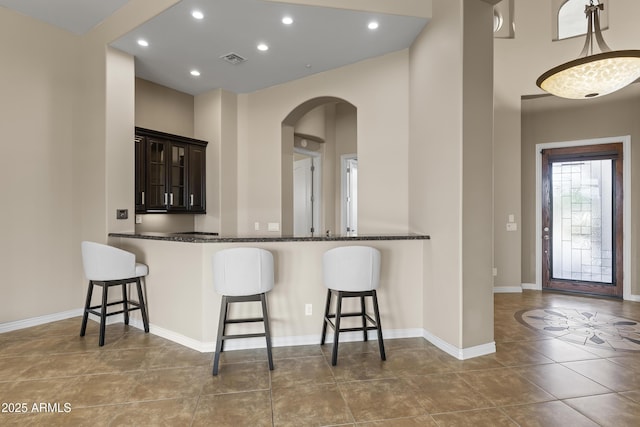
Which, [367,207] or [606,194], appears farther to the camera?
[606,194]

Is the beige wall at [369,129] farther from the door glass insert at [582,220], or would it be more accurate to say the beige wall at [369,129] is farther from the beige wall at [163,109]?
the door glass insert at [582,220]

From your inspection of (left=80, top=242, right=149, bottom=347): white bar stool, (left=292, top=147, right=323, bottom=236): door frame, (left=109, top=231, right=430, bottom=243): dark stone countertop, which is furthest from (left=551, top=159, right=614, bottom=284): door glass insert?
(left=80, top=242, right=149, bottom=347): white bar stool

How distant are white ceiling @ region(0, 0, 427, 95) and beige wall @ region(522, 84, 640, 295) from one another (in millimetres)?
3100

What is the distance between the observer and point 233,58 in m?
3.97

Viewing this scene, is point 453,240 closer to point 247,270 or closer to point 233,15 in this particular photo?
point 247,270

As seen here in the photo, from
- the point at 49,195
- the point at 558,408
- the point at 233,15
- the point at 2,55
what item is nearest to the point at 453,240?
the point at 558,408

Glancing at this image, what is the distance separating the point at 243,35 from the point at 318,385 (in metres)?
3.33

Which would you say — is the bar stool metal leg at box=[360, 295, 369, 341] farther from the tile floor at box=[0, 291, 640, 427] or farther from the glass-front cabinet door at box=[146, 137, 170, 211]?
the glass-front cabinet door at box=[146, 137, 170, 211]

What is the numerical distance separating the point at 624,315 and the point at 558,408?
9.41 feet

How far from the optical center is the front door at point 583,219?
16.2 ft

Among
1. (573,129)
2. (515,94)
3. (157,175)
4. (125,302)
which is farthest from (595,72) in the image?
(125,302)

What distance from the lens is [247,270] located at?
2615 millimetres

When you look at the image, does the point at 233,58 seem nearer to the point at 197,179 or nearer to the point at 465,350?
the point at 197,179

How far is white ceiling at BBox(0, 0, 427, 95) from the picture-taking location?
10.3 ft
